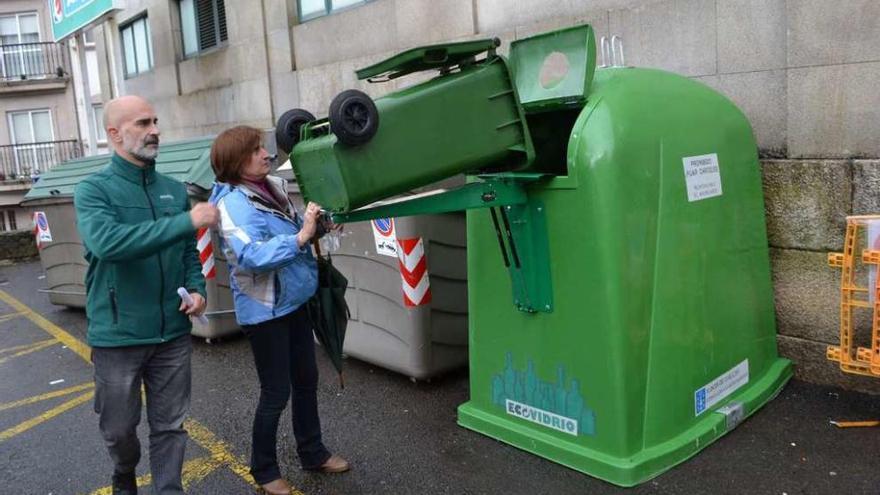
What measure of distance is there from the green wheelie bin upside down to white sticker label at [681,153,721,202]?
1 centimetres

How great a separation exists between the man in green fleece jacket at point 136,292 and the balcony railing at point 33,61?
872 inches

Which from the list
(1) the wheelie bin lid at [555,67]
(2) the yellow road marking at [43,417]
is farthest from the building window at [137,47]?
(1) the wheelie bin lid at [555,67]

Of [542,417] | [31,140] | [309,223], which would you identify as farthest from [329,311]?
[31,140]

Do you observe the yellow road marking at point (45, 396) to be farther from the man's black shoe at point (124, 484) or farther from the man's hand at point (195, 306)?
the man's hand at point (195, 306)

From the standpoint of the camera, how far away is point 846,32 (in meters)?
3.85

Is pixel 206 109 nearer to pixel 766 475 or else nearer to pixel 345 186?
pixel 345 186

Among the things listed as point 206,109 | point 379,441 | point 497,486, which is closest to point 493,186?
point 497,486

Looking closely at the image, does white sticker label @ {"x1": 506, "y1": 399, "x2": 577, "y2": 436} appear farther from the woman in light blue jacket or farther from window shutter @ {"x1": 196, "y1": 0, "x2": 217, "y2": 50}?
window shutter @ {"x1": 196, "y1": 0, "x2": 217, "y2": 50}

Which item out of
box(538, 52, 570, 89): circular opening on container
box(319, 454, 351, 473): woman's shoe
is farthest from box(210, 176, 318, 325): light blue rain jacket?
box(538, 52, 570, 89): circular opening on container

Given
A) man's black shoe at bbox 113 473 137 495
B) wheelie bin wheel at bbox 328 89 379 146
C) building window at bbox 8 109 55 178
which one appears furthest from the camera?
building window at bbox 8 109 55 178

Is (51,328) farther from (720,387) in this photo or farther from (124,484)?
(720,387)

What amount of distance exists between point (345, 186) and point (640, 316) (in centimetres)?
141

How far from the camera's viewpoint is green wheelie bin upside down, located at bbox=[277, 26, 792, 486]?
9.49 feet

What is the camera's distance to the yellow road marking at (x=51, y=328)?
20.9 ft
